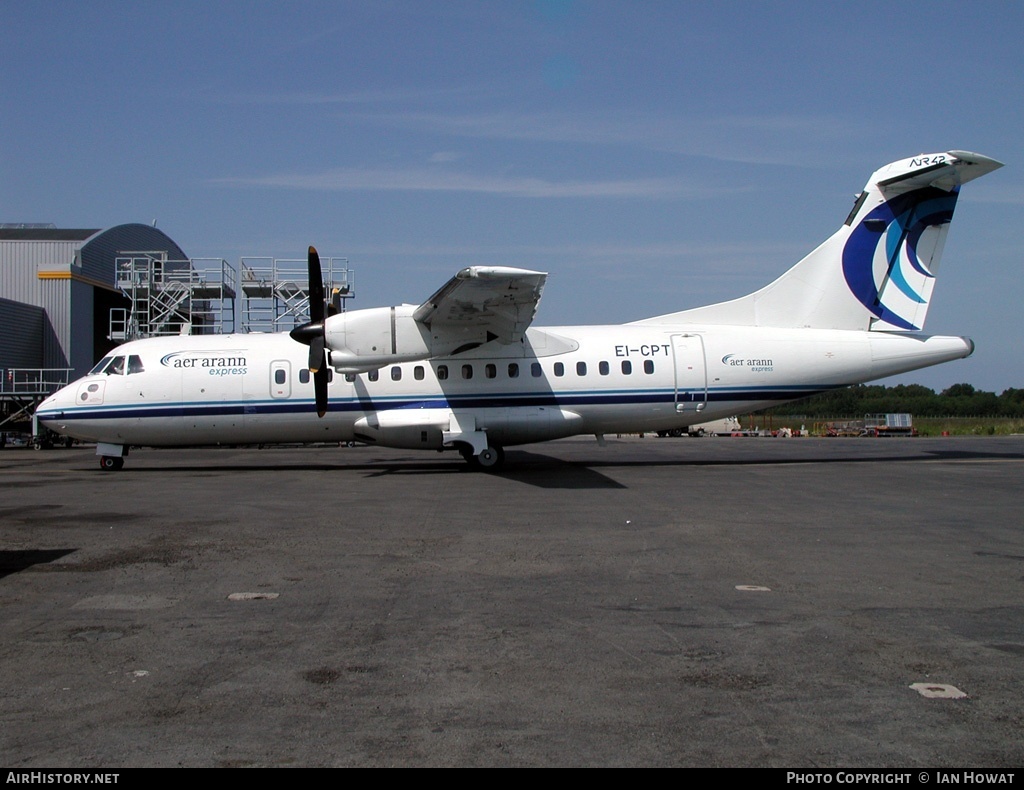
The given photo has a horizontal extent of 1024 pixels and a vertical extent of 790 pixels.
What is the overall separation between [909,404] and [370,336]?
72980 millimetres

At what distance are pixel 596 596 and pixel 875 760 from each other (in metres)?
3.38

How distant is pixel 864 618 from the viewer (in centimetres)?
624

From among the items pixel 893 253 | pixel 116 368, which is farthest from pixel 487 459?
pixel 893 253

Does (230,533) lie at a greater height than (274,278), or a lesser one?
lesser

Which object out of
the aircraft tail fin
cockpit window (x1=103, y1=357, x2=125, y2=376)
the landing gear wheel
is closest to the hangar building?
cockpit window (x1=103, y1=357, x2=125, y2=376)

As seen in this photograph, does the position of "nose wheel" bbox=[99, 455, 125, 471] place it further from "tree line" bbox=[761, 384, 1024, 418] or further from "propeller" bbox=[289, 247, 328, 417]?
"tree line" bbox=[761, 384, 1024, 418]

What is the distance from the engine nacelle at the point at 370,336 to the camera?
17.2m

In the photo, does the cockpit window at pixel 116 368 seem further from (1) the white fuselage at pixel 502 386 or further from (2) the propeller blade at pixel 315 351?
(2) the propeller blade at pixel 315 351

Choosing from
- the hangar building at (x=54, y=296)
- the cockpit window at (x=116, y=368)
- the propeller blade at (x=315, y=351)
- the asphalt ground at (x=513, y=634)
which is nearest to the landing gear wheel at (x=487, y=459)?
the propeller blade at (x=315, y=351)

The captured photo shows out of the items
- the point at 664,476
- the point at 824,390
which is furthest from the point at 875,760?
the point at 824,390

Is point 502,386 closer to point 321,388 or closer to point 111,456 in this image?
point 321,388

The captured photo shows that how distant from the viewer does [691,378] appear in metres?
19.5

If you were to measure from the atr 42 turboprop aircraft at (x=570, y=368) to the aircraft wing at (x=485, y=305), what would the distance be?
3.0 inches
